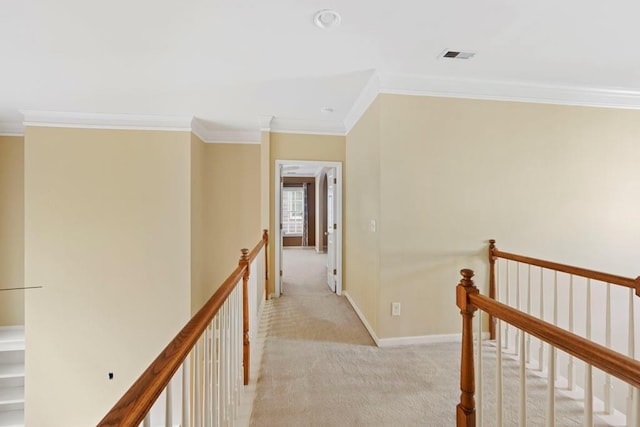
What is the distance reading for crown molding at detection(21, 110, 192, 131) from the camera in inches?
140

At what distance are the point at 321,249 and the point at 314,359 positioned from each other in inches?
244

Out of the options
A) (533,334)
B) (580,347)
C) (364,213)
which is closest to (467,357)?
(533,334)

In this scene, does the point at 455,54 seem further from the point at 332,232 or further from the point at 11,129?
the point at 11,129

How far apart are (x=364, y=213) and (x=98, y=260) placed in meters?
3.57

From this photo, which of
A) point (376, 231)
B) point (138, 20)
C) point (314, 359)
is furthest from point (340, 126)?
point (314, 359)

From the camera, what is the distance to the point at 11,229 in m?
4.10

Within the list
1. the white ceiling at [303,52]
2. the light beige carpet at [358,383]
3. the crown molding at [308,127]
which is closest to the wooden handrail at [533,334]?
the light beige carpet at [358,383]

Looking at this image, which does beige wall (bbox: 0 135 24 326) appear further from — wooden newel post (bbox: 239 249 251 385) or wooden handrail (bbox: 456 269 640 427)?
wooden handrail (bbox: 456 269 640 427)

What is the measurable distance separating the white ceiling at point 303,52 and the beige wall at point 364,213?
15.6 inches

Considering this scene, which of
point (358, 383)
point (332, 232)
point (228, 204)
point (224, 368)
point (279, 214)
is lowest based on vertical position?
point (358, 383)

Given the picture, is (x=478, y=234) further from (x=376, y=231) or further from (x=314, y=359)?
(x=314, y=359)

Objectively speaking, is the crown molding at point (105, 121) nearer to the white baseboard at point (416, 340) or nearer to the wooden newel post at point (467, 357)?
the white baseboard at point (416, 340)

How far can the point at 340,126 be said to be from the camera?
13.8 ft

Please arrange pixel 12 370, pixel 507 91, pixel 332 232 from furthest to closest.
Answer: pixel 332 232
pixel 12 370
pixel 507 91
